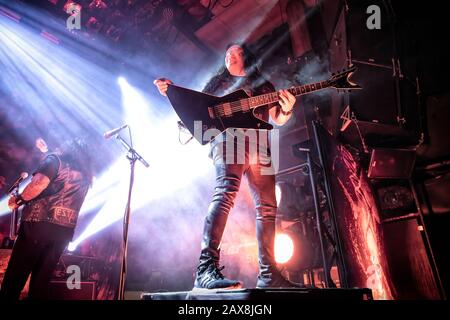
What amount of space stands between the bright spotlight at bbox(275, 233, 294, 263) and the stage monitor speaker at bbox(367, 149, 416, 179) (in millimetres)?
1920

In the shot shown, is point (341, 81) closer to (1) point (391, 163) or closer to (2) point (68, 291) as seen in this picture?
(1) point (391, 163)

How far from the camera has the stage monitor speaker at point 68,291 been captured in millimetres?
4066

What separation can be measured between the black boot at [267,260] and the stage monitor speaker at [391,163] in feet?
10.7

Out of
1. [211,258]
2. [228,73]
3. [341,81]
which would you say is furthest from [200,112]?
[341,81]

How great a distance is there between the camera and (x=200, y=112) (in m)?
2.82

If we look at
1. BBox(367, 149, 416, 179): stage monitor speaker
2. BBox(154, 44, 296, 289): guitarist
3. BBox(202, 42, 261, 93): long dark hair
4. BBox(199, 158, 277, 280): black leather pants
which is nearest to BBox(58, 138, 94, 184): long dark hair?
BBox(154, 44, 296, 289): guitarist

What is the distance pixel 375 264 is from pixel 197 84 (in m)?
Answer: 6.62

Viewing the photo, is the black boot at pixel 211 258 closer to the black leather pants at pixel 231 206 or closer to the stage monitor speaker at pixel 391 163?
the black leather pants at pixel 231 206

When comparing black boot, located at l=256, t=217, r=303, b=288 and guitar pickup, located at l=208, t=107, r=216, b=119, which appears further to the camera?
guitar pickup, located at l=208, t=107, r=216, b=119

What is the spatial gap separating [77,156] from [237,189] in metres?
2.68

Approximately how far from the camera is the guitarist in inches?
92.0

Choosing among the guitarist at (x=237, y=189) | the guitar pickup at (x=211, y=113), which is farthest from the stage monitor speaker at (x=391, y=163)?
the guitar pickup at (x=211, y=113)

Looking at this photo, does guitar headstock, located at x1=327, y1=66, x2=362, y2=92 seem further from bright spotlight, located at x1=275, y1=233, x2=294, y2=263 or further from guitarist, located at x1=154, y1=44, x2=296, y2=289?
bright spotlight, located at x1=275, y1=233, x2=294, y2=263

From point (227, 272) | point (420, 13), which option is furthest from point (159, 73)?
point (420, 13)
